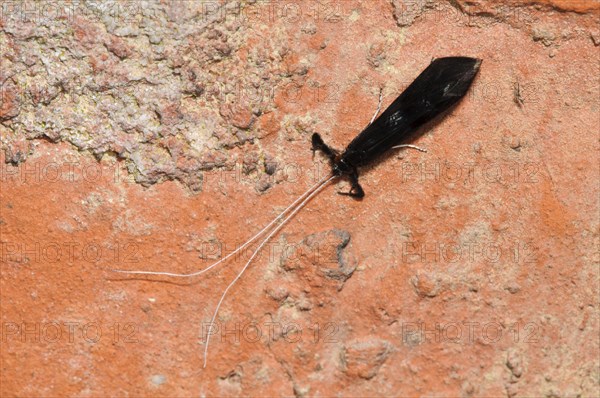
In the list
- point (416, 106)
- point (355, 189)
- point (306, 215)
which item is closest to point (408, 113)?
point (416, 106)

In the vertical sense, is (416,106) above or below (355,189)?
above

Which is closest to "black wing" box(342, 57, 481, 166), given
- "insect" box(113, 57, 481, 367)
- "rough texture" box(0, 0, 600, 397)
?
"insect" box(113, 57, 481, 367)

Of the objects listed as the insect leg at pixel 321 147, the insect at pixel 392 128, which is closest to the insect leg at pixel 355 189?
the insect at pixel 392 128

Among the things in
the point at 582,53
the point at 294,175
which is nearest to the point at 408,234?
the point at 294,175

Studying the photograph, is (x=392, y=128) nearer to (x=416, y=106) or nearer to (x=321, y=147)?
(x=416, y=106)

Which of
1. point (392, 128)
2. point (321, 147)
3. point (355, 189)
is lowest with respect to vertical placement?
point (355, 189)

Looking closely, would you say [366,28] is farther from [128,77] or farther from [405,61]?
[128,77]
